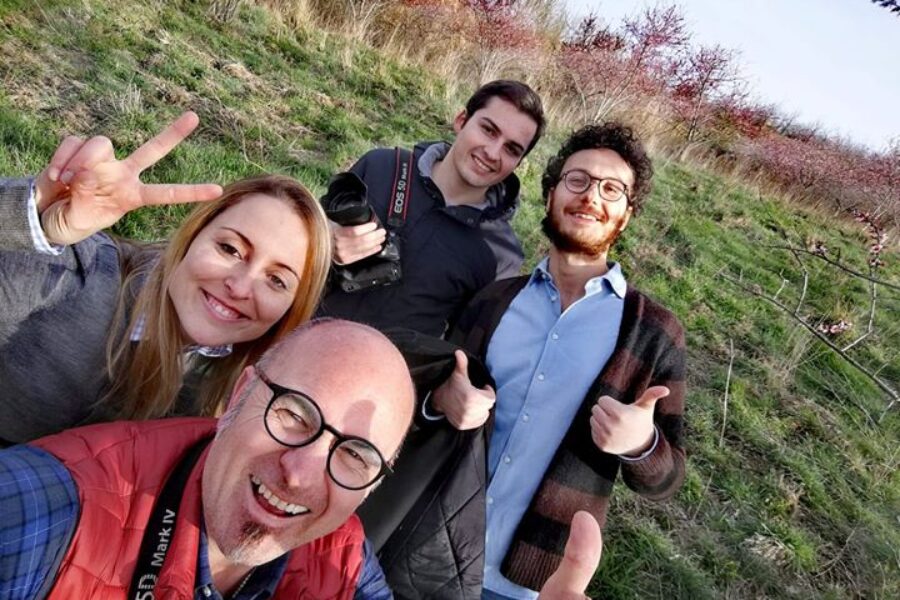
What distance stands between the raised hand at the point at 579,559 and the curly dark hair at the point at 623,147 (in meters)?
1.36

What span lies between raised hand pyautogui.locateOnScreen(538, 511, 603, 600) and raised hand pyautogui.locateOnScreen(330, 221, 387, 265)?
1.27 m

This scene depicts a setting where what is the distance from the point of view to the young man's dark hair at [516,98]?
8.50 ft

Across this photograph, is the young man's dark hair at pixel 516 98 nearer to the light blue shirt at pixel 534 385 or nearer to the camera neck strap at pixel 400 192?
the camera neck strap at pixel 400 192

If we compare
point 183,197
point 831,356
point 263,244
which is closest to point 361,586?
point 263,244

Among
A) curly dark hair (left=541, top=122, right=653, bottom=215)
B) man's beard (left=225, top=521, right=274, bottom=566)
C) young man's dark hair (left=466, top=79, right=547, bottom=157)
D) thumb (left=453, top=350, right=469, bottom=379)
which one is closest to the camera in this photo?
man's beard (left=225, top=521, right=274, bottom=566)

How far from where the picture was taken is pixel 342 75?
765 centimetres

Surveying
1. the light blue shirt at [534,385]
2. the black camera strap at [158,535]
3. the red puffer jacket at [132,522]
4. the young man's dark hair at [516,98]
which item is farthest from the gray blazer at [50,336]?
the young man's dark hair at [516,98]

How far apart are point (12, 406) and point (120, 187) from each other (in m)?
0.63

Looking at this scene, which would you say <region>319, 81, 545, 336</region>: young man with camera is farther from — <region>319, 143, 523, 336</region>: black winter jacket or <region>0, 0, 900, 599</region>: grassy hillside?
<region>0, 0, 900, 599</region>: grassy hillside

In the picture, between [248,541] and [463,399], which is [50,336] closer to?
[248,541]

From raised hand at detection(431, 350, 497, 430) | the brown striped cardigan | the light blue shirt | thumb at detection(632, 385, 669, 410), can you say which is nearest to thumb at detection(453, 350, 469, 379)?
raised hand at detection(431, 350, 497, 430)

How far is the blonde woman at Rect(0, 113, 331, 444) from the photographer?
4.48ft

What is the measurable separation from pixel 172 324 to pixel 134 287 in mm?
161

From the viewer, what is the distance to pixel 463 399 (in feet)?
5.50
